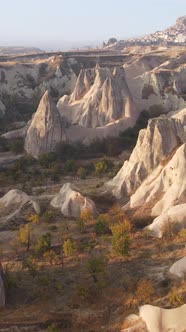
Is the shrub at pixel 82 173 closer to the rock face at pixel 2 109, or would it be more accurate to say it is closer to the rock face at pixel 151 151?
the rock face at pixel 151 151

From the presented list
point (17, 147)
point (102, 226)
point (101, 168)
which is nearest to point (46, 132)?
point (17, 147)

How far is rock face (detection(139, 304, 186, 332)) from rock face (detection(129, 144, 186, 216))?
29.7ft

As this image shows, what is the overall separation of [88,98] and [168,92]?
11486mm

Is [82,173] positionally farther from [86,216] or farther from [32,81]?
[32,81]

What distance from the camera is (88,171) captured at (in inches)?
1449

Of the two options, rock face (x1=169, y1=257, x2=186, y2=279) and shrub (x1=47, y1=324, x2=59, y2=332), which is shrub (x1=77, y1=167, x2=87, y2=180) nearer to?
rock face (x1=169, y1=257, x2=186, y2=279)

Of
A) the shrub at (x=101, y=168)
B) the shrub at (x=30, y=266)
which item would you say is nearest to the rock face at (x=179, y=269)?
the shrub at (x=30, y=266)

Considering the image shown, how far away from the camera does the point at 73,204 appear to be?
27.6 m

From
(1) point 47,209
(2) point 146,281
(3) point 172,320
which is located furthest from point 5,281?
(1) point 47,209

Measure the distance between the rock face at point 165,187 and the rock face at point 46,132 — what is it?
579 inches

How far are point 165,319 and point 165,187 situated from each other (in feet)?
37.1

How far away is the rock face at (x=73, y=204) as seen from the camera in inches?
1066

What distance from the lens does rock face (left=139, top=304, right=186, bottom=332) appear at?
15930mm

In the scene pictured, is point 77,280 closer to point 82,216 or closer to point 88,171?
point 82,216
